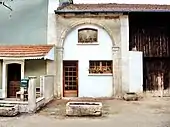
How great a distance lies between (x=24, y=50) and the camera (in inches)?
821

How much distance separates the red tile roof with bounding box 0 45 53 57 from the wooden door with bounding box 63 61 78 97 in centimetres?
202

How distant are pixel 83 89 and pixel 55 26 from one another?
15.8ft

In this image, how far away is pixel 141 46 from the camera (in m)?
22.7

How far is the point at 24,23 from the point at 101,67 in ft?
20.7

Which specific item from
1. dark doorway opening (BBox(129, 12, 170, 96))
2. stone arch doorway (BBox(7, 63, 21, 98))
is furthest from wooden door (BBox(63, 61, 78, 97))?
dark doorway opening (BBox(129, 12, 170, 96))

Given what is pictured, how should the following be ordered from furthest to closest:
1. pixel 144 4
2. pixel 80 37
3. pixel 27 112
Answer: pixel 144 4 < pixel 80 37 < pixel 27 112

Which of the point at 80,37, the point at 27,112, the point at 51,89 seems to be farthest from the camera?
the point at 80,37

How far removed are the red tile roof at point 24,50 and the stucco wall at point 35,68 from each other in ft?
2.96

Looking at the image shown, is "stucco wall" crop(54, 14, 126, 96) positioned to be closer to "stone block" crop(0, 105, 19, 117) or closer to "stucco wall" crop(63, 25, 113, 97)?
"stucco wall" crop(63, 25, 113, 97)

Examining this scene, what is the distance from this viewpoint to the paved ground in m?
12.5

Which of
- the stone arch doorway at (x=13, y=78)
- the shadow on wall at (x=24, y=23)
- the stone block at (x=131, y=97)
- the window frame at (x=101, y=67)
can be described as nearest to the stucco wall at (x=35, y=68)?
the stone arch doorway at (x=13, y=78)

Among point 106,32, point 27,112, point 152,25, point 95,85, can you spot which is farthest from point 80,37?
point 27,112

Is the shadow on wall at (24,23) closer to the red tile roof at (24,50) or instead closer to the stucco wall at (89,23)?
the red tile roof at (24,50)

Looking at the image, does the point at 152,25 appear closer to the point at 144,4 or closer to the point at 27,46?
the point at 144,4
